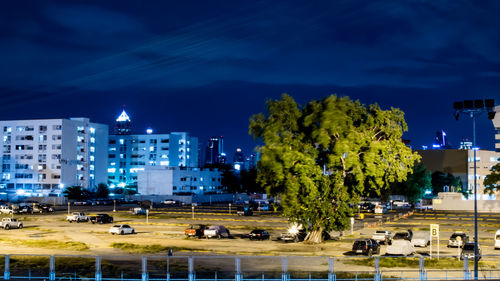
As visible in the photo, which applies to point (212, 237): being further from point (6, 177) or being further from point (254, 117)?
point (6, 177)

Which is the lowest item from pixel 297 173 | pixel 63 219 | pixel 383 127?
pixel 63 219

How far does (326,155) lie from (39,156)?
129 metres

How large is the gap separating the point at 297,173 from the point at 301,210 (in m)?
3.65

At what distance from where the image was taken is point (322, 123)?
177ft

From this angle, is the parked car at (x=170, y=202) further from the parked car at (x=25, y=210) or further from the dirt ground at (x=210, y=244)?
the dirt ground at (x=210, y=244)

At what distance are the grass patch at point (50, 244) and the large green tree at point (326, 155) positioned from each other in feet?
62.0

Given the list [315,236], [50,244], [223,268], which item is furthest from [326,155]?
[50,244]

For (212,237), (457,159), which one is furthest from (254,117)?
(457,159)

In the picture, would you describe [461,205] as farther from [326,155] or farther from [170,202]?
[326,155]

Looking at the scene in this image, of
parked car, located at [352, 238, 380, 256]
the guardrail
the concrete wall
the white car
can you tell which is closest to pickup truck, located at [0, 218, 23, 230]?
the white car

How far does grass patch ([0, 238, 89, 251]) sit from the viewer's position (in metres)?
50.1

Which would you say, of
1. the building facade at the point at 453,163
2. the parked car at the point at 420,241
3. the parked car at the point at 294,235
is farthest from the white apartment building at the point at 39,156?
the parked car at the point at 420,241

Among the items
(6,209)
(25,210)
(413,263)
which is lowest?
(25,210)

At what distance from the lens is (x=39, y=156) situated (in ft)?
536
